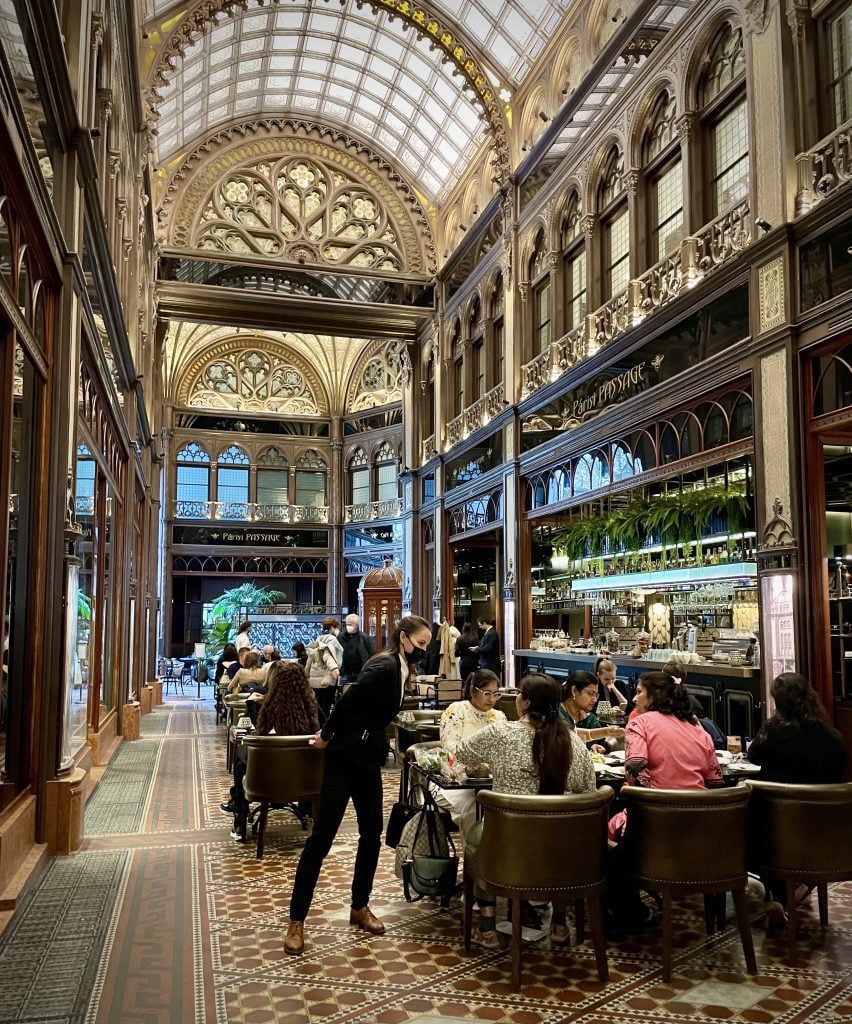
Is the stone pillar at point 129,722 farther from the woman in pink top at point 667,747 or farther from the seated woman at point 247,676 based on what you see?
the woman in pink top at point 667,747

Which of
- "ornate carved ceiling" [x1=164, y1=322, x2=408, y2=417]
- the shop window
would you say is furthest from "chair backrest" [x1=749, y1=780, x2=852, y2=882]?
"ornate carved ceiling" [x1=164, y1=322, x2=408, y2=417]

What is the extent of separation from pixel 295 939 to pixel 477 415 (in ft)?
43.4

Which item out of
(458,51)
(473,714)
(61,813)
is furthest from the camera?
(458,51)

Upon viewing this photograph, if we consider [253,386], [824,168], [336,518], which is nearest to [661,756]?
[824,168]

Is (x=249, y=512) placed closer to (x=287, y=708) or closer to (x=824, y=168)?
(x=287, y=708)

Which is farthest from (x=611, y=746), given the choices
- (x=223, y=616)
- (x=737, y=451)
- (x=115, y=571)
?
(x=223, y=616)

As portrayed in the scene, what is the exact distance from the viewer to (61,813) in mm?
5805

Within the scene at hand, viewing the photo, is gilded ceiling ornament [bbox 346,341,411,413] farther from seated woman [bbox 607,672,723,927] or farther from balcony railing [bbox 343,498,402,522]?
seated woman [bbox 607,672,723,927]

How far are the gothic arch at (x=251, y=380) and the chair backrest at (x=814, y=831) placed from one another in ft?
87.8

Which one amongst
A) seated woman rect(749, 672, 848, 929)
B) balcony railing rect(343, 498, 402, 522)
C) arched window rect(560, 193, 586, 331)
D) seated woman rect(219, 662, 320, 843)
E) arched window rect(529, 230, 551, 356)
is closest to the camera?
seated woman rect(749, 672, 848, 929)

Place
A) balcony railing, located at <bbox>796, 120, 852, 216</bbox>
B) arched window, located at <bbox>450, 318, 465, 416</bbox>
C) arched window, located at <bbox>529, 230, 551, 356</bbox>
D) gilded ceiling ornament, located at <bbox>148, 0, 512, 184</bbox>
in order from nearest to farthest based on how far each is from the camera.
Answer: balcony railing, located at <bbox>796, 120, 852, 216</bbox> → arched window, located at <bbox>529, 230, 551, 356</bbox> → gilded ceiling ornament, located at <bbox>148, 0, 512, 184</bbox> → arched window, located at <bbox>450, 318, 465, 416</bbox>

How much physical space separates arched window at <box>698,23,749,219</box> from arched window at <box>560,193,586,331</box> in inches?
118

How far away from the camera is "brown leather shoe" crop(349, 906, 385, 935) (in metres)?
4.41

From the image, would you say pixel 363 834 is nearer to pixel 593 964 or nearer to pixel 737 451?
pixel 593 964
